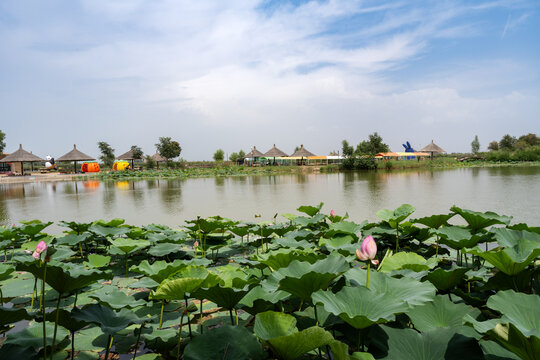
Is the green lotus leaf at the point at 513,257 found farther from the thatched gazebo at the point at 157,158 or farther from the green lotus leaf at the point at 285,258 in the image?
the thatched gazebo at the point at 157,158

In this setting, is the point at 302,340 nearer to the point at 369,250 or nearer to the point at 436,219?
the point at 369,250

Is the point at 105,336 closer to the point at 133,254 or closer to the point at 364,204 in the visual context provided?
the point at 133,254

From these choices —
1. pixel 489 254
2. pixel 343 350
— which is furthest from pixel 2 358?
pixel 489 254

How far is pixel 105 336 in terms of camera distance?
1.62m

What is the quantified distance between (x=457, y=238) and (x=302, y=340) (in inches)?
71.1

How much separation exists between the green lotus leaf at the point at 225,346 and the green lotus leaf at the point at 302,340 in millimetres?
150

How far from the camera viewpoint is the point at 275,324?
42.9 inches

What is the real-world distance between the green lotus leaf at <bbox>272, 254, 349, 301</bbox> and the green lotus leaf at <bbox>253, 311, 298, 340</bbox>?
0.13 m

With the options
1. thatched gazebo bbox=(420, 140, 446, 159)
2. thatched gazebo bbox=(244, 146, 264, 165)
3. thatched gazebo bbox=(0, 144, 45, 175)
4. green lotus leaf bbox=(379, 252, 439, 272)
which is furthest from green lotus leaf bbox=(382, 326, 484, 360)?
thatched gazebo bbox=(420, 140, 446, 159)

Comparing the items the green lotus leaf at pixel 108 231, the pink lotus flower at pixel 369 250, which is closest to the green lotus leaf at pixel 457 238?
the pink lotus flower at pixel 369 250

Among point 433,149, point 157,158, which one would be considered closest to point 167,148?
point 157,158

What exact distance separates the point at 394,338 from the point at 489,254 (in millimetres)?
716

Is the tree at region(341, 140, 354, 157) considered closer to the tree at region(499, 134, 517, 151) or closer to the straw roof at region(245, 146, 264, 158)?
the straw roof at region(245, 146, 264, 158)

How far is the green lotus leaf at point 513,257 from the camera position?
1347mm
